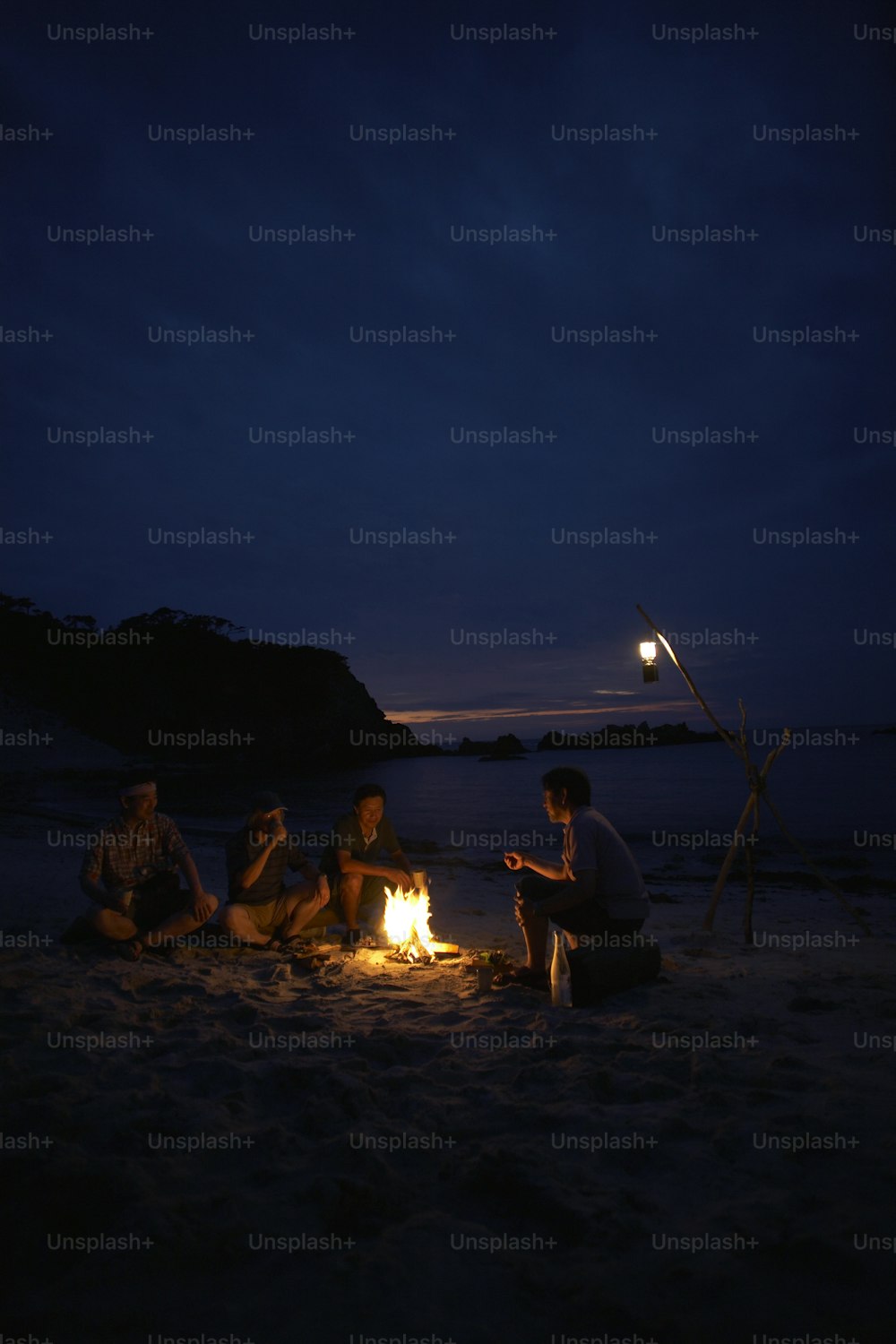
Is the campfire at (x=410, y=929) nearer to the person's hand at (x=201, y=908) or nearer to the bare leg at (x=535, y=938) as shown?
the bare leg at (x=535, y=938)

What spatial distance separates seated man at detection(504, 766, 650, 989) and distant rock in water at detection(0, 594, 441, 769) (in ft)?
165

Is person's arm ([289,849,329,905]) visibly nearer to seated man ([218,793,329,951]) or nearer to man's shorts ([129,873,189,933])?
seated man ([218,793,329,951])

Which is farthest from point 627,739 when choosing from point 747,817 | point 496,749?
point 747,817

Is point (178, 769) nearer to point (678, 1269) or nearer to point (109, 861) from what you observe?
point (109, 861)

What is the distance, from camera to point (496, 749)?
87.4 metres

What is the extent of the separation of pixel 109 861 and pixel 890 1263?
19.1 ft

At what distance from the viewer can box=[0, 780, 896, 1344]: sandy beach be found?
7.34 ft

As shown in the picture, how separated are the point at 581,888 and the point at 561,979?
2.13 feet

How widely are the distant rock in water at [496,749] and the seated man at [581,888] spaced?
7230 cm

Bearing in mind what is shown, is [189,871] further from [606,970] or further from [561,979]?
[606,970]

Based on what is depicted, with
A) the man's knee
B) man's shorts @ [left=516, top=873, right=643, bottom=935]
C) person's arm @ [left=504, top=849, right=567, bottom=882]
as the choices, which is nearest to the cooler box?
man's shorts @ [left=516, top=873, right=643, bottom=935]

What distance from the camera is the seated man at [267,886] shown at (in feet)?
20.9

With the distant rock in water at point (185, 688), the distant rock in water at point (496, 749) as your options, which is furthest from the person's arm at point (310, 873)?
the distant rock in water at point (496, 749)

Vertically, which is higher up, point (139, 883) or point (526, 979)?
point (139, 883)
